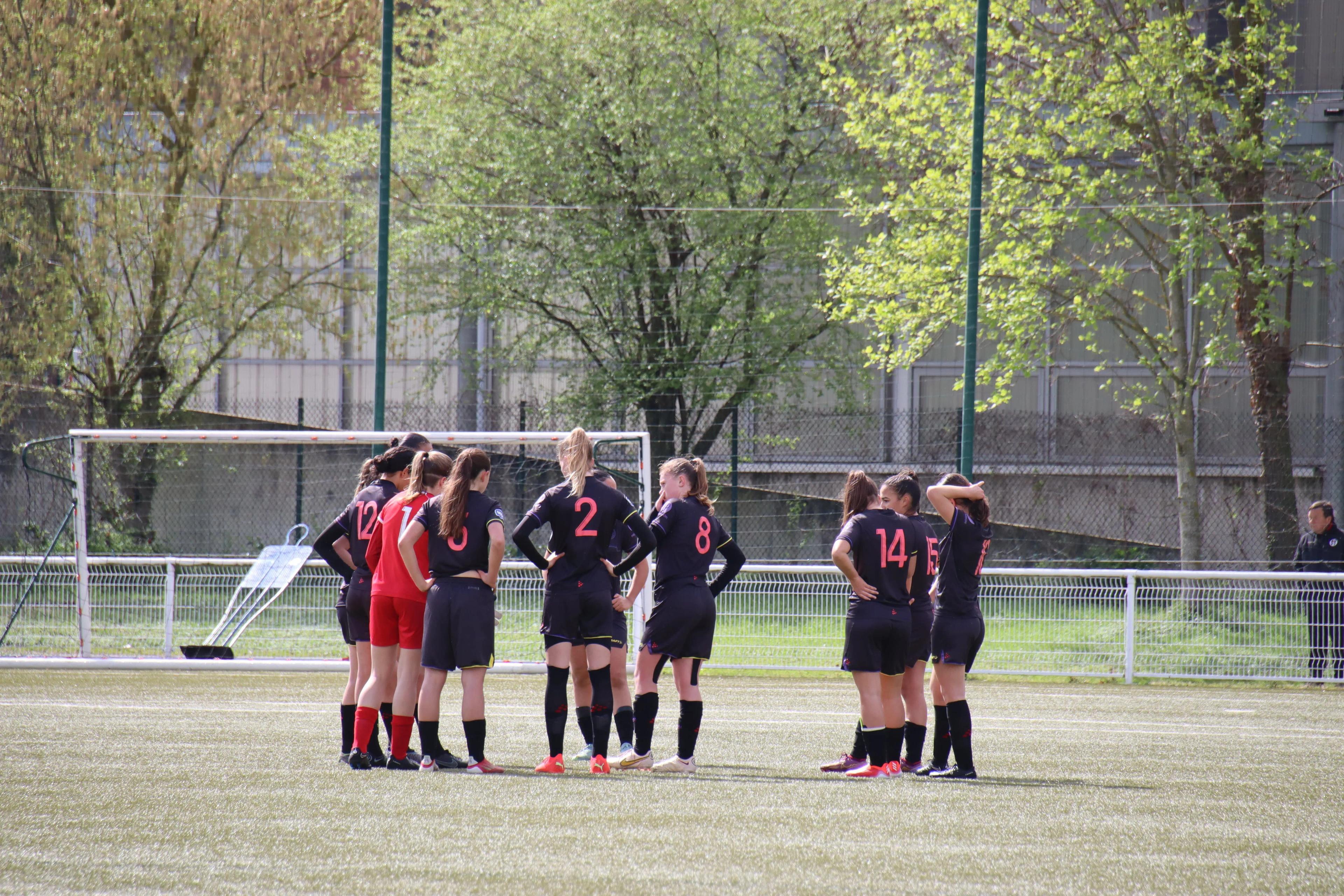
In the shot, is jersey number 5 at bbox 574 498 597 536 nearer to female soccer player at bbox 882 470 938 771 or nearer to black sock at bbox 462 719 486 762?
black sock at bbox 462 719 486 762

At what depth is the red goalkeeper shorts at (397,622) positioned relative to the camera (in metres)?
6.50

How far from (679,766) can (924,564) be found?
1.61m

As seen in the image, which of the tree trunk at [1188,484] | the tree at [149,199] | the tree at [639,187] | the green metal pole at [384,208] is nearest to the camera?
the green metal pole at [384,208]

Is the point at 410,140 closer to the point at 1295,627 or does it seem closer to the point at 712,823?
the point at 1295,627

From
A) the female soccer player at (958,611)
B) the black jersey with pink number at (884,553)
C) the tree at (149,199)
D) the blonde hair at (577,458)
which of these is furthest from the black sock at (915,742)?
the tree at (149,199)

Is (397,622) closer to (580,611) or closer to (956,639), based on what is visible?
(580,611)

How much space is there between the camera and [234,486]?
1752 centimetres

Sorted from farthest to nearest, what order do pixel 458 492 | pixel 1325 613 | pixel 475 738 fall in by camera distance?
1. pixel 1325 613
2. pixel 475 738
3. pixel 458 492

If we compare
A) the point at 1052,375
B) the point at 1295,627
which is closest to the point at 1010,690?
the point at 1295,627

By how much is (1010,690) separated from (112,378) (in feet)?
41.2

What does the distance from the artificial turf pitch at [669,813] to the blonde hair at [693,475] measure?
1.41m

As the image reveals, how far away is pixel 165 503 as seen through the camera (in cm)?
1669

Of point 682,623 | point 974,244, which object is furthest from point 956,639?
point 974,244

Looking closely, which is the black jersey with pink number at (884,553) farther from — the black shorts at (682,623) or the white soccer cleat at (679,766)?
the white soccer cleat at (679,766)
